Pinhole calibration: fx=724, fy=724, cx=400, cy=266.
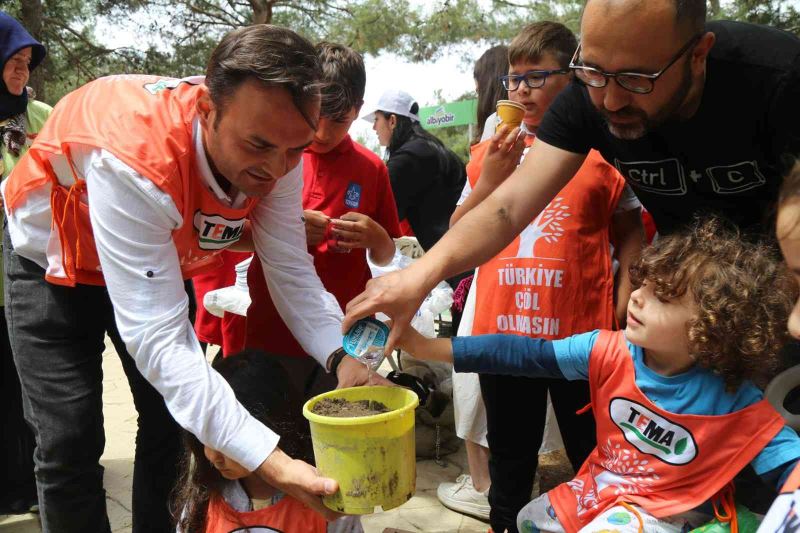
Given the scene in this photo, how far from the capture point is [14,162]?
3.13 meters

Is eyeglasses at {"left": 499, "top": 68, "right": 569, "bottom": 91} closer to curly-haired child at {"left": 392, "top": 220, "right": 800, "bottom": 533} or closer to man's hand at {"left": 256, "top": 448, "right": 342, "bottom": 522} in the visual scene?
curly-haired child at {"left": 392, "top": 220, "right": 800, "bottom": 533}

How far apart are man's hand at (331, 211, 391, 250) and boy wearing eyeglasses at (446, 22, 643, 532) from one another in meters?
0.40

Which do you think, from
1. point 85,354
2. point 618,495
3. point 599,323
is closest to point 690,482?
point 618,495

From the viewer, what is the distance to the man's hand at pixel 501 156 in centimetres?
242

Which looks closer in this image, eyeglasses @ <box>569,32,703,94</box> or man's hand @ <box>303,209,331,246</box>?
eyeglasses @ <box>569,32,703,94</box>

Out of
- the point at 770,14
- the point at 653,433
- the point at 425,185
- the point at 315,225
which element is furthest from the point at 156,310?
the point at 770,14

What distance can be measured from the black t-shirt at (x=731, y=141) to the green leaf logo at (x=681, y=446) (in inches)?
22.7

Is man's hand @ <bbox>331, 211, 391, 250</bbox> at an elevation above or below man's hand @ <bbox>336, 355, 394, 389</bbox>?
above

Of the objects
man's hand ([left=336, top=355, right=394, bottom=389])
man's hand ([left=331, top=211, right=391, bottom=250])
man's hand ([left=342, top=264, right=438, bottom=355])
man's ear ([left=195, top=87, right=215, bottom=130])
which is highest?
man's ear ([left=195, top=87, right=215, bottom=130])

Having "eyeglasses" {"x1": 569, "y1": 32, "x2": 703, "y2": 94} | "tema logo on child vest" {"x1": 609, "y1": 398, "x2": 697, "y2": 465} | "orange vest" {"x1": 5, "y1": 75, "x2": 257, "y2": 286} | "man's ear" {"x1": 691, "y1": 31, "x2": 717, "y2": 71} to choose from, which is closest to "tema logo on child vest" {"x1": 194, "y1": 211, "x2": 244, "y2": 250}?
"orange vest" {"x1": 5, "y1": 75, "x2": 257, "y2": 286}

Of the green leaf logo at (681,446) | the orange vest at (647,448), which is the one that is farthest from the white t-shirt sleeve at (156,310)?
the green leaf logo at (681,446)

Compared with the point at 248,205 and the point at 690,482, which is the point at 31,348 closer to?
the point at 248,205

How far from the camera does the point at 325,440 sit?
1.53 meters

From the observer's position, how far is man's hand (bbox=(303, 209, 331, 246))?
7.97ft
